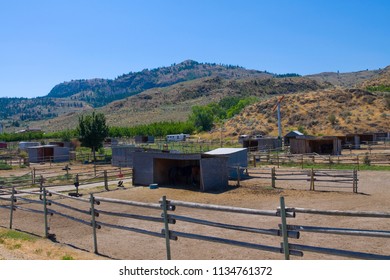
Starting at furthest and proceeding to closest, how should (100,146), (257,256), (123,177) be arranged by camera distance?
(100,146) < (123,177) < (257,256)

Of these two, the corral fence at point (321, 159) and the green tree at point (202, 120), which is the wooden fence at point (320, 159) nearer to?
the corral fence at point (321, 159)

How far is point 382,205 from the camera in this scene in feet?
49.8

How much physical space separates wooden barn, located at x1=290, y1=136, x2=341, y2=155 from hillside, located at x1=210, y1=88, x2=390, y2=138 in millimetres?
23973

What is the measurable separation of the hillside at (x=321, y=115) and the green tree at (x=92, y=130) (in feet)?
101

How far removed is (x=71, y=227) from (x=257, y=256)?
237 inches

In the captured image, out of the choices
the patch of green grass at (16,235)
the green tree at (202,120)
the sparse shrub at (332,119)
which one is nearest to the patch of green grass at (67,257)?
the patch of green grass at (16,235)

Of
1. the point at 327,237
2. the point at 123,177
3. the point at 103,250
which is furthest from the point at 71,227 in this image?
the point at 123,177

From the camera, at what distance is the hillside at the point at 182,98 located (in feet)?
438

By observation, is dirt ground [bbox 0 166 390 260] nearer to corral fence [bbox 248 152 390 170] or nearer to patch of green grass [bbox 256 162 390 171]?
patch of green grass [bbox 256 162 390 171]

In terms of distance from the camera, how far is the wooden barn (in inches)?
1587

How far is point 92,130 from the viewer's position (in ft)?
153

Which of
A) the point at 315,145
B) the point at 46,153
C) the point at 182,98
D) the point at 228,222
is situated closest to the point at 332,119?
the point at 315,145

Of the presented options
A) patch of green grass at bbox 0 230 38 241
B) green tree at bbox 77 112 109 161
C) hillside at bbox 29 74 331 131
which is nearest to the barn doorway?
patch of green grass at bbox 0 230 38 241

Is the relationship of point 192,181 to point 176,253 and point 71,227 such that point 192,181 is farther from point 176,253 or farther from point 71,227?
point 176,253
